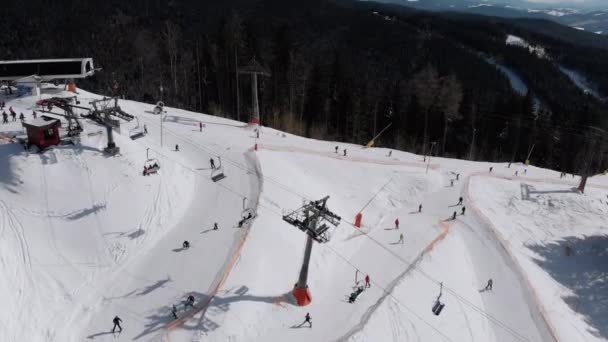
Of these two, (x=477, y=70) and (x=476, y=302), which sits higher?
(x=477, y=70)

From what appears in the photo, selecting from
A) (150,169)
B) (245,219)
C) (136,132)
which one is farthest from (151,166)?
(245,219)

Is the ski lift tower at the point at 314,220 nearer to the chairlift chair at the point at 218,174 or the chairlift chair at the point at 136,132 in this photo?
the chairlift chair at the point at 218,174

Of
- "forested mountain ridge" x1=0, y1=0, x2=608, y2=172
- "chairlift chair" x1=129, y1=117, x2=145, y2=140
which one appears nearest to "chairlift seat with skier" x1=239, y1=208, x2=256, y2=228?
"chairlift chair" x1=129, y1=117, x2=145, y2=140

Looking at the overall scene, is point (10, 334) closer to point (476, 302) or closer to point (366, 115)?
point (476, 302)

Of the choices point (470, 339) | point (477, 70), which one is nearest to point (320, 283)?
point (470, 339)

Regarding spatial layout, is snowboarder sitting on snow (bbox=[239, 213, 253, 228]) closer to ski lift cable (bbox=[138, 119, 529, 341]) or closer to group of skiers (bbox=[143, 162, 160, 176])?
ski lift cable (bbox=[138, 119, 529, 341])

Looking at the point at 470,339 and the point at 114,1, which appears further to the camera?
the point at 114,1

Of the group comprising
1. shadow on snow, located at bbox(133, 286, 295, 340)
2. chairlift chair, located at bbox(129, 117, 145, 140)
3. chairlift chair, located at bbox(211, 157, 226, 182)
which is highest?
chairlift chair, located at bbox(129, 117, 145, 140)
